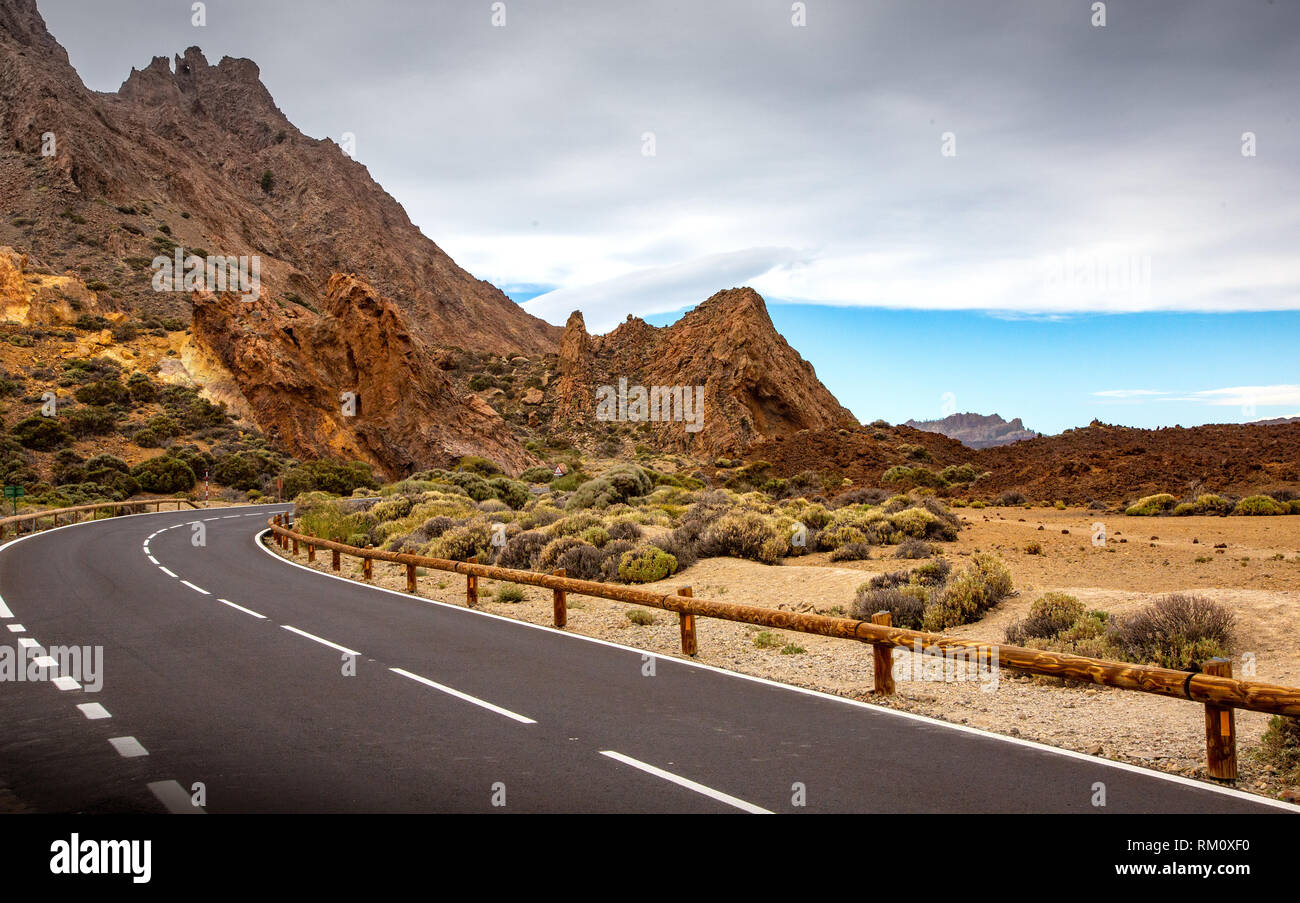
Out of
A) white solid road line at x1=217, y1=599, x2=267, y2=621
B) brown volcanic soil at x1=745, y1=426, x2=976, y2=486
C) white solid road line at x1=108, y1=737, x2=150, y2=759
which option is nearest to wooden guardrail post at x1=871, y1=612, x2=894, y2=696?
white solid road line at x1=108, y1=737, x2=150, y2=759

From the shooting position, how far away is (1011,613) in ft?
39.2

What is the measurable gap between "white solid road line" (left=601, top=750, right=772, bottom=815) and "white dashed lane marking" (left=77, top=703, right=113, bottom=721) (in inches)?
166

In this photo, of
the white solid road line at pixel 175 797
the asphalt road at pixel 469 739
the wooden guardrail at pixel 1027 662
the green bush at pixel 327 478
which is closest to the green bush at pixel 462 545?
the wooden guardrail at pixel 1027 662

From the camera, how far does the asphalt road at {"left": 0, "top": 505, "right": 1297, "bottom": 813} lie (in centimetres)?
514

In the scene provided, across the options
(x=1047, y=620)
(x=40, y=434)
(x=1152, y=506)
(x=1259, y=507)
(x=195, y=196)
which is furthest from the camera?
(x=195, y=196)

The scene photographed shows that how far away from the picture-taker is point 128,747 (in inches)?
238

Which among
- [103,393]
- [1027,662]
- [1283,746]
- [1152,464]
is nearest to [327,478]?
[103,393]

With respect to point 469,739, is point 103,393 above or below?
above

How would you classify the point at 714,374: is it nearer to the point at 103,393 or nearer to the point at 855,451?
the point at 855,451

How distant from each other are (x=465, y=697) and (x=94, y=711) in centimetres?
303

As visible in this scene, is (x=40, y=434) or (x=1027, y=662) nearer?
(x=1027, y=662)

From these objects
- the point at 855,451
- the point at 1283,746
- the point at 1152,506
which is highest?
the point at 855,451

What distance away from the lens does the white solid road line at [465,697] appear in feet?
23.2
